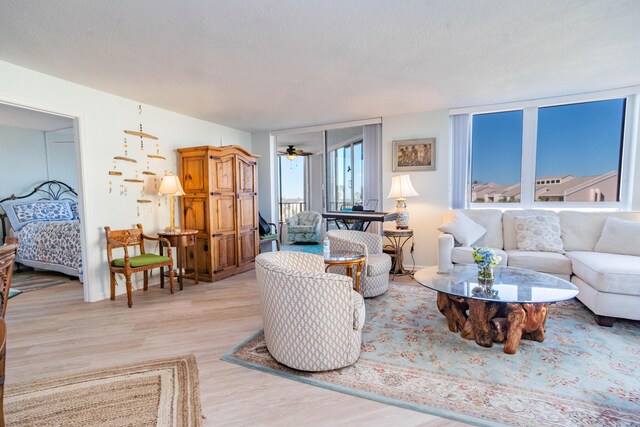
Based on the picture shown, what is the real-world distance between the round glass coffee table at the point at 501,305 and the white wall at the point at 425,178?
2.06m

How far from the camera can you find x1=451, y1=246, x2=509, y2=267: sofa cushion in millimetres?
3604

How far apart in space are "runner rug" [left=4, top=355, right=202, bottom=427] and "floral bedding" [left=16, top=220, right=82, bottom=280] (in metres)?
2.64

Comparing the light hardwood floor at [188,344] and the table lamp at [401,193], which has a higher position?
the table lamp at [401,193]

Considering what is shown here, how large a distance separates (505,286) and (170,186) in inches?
154

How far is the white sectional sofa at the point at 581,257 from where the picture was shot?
106 inches

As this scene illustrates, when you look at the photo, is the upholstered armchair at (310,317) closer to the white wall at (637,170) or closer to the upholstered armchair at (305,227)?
the white wall at (637,170)

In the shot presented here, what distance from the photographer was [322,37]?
238 centimetres

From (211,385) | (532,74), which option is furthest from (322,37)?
(211,385)

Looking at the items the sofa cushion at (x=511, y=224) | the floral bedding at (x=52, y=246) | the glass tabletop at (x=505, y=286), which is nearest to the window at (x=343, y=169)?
the sofa cushion at (x=511, y=224)

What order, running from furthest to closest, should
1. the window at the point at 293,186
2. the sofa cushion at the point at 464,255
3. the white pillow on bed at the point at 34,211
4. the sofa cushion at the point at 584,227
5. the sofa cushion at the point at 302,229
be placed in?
1. the window at the point at 293,186
2. the sofa cushion at the point at 302,229
3. the white pillow on bed at the point at 34,211
4. the sofa cushion at the point at 584,227
5. the sofa cushion at the point at 464,255

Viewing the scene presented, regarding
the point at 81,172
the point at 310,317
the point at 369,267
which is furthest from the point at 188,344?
the point at 81,172

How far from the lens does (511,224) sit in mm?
4074

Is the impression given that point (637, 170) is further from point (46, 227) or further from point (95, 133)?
point (46, 227)

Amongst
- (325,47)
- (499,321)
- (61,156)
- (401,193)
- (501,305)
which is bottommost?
(499,321)
